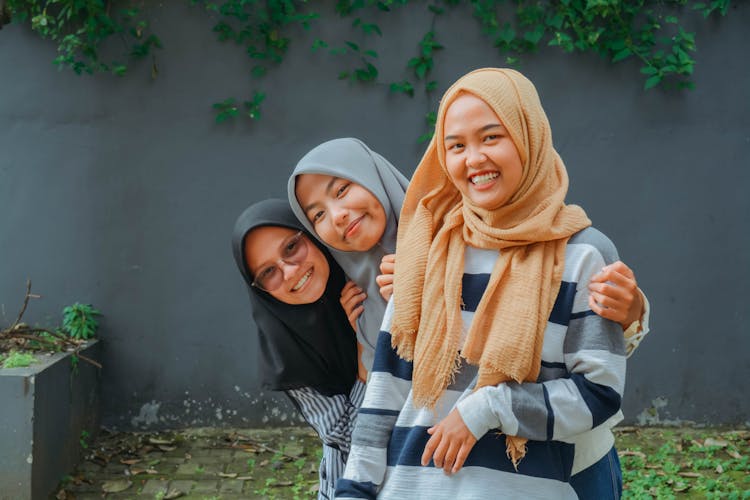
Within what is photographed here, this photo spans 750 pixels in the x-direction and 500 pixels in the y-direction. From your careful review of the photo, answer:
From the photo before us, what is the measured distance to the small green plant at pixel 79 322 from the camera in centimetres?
512

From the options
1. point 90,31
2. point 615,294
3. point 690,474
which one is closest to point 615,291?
point 615,294

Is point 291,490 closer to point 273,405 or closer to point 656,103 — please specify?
point 273,405

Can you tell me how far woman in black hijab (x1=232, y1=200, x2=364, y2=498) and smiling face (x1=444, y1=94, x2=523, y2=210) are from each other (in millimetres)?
799

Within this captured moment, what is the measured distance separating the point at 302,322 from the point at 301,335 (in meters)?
0.05

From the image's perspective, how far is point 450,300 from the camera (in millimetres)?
1917

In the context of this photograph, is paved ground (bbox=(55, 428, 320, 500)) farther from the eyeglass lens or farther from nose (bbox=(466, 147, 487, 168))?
nose (bbox=(466, 147, 487, 168))

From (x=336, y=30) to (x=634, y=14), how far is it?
6.28ft

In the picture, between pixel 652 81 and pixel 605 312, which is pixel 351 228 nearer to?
pixel 605 312

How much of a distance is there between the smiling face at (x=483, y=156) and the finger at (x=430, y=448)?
1.85 ft

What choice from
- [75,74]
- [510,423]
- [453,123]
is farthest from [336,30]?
[510,423]

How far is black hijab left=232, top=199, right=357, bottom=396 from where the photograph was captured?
104 inches

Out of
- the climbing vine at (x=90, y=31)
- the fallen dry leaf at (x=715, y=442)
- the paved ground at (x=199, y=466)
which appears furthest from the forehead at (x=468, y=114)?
the fallen dry leaf at (x=715, y=442)

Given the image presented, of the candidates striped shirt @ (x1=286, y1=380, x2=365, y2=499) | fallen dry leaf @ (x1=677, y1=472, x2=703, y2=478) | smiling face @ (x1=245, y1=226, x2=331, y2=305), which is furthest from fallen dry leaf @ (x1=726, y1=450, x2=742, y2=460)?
smiling face @ (x1=245, y1=226, x2=331, y2=305)

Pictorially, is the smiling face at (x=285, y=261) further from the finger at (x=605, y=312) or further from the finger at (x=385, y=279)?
the finger at (x=605, y=312)
